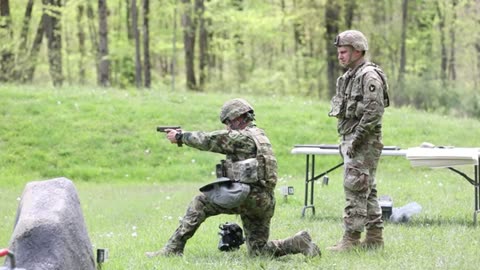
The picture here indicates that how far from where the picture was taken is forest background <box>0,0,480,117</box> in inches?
1227

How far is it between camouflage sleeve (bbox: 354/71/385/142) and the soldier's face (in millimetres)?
335

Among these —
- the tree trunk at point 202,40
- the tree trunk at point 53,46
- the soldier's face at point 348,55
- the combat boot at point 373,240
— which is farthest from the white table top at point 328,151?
the tree trunk at point 202,40

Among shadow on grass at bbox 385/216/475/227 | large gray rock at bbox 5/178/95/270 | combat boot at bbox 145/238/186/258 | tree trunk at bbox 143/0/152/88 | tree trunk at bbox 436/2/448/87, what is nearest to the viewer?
large gray rock at bbox 5/178/95/270

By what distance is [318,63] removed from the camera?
40844 millimetres

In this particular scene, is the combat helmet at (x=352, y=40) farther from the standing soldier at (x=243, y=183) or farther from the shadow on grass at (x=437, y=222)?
the shadow on grass at (x=437, y=222)

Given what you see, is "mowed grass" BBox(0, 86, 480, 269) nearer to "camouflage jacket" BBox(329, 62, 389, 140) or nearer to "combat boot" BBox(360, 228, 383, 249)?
"combat boot" BBox(360, 228, 383, 249)

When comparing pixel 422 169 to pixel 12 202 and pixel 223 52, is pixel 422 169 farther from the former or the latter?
pixel 223 52

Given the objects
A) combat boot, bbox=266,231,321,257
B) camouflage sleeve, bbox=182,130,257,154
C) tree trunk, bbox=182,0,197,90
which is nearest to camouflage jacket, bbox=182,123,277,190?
camouflage sleeve, bbox=182,130,257,154

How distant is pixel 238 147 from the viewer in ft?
24.1

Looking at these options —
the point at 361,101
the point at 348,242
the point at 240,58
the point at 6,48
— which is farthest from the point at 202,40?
the point at 348,242

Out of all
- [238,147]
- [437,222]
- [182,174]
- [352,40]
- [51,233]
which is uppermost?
[352,40]

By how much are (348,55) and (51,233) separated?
374 cm

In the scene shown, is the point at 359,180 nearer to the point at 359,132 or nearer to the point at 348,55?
the point at 359,132

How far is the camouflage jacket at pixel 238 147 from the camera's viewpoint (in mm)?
7301
